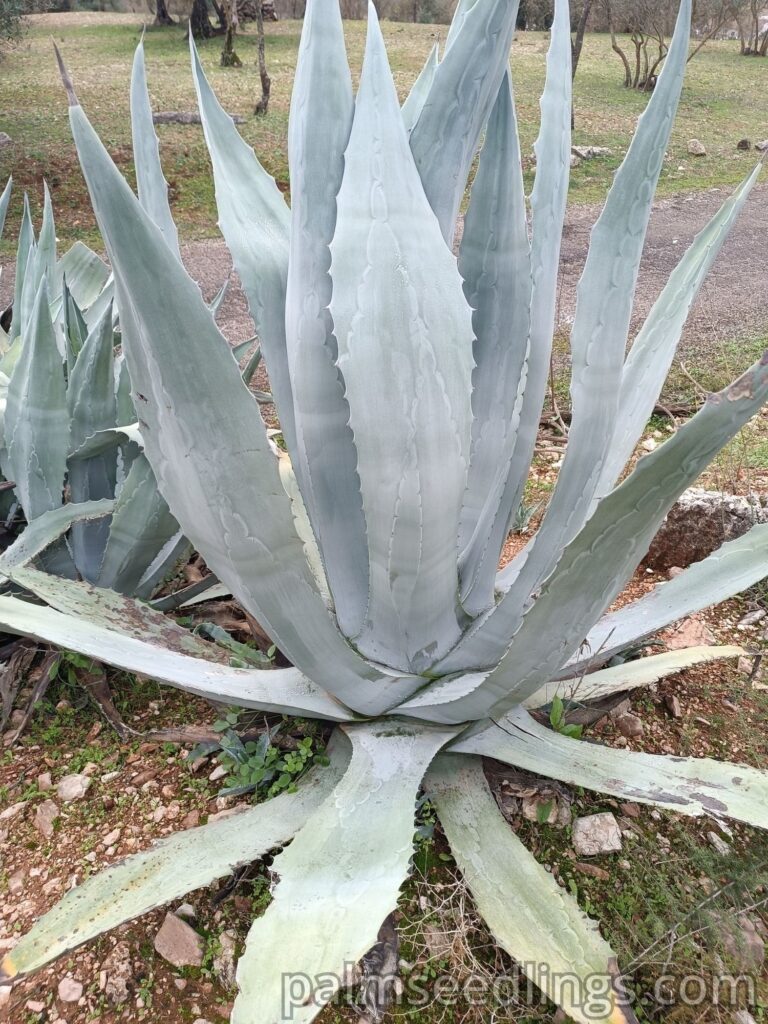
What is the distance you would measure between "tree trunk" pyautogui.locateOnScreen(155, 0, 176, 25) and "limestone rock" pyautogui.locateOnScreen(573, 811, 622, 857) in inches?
909

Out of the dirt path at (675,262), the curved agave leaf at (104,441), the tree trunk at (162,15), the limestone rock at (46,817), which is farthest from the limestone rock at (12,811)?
the tree trunk at (162,15)

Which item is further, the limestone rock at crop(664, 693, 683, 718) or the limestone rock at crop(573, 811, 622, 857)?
the limestone rock at crop(664, 693, 683, 718)

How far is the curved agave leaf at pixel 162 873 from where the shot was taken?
1.08 meters

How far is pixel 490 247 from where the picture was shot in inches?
57.3

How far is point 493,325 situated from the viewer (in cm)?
149

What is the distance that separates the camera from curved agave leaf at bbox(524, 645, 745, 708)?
1628 mm

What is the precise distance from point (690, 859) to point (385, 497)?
0.84 m

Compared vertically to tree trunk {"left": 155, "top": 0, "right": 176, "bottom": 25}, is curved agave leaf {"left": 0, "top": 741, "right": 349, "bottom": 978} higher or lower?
lower

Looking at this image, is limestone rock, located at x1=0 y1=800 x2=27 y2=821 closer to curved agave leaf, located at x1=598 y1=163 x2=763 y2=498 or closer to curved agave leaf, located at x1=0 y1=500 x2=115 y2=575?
→ curved agave leaf, located at x1=0 y1=500 x2=115 y2=575

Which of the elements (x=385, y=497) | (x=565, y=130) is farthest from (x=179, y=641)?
(x=565, y=130)

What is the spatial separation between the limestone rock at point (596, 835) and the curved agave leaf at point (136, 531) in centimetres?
105

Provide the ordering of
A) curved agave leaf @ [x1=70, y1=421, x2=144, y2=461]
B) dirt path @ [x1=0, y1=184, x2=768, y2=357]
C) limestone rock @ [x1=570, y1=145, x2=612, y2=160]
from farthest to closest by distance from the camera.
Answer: limestone rock @ [x1=570, y1=145, x2=612, y2=160] < dirt path @ [x1=0, y1=184, x2=768, y2=357] < curved agave leaf @ [x1=70, y1=421, x2=144, y2=461]

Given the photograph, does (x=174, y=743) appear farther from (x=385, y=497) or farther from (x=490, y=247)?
(x=490, y=247)

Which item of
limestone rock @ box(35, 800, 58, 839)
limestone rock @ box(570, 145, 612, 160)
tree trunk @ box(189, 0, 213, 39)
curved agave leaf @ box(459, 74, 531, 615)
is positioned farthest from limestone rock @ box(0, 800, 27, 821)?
tree trunk @ box(189, 0, 213, 39)
